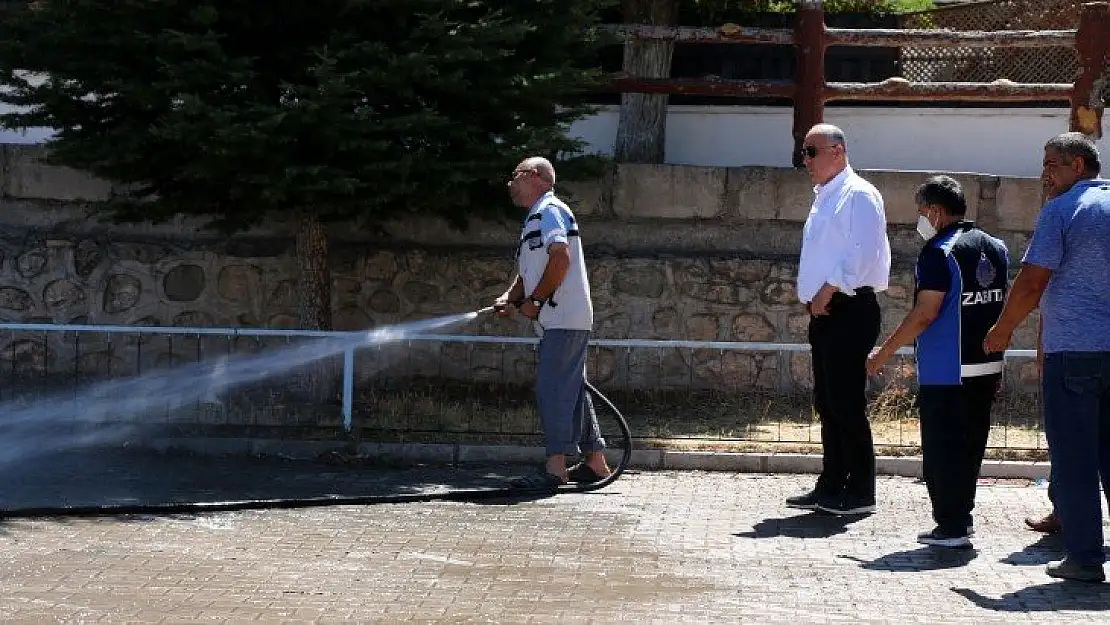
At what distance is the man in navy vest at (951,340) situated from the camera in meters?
7.62

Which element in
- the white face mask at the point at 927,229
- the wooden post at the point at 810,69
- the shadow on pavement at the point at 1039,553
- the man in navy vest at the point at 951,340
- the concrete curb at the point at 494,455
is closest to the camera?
the shadow on pavement at the point at 1039,553

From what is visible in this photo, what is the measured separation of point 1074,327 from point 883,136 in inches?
279

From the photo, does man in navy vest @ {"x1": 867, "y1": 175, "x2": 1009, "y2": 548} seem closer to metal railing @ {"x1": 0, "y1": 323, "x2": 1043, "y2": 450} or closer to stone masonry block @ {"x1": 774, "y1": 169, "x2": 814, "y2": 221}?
metal railing @ {"x1": 0, "y1": 323, "x2": 1043, "y2": 450}

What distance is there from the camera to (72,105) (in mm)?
10711

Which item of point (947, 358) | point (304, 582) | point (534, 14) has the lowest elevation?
point (304, 582)

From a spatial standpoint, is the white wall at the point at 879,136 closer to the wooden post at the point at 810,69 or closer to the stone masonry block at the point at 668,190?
the wooden post at the point at 810,69

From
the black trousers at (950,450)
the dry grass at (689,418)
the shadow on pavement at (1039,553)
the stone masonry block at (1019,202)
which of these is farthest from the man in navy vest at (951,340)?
the stone masonry block at (1019,202)

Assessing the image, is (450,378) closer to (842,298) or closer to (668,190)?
(668,190)

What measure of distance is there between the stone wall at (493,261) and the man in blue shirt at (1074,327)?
5.39 metres

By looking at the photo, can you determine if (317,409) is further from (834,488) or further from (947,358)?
(947,358)

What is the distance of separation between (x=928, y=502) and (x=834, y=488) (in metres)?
0.75

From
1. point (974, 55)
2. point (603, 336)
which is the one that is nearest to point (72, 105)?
point (603, 336)

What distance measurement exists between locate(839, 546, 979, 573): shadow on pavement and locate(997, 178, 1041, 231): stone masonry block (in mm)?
5379

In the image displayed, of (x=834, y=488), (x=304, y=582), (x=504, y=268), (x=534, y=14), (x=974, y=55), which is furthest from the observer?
(x=974, y=55)
